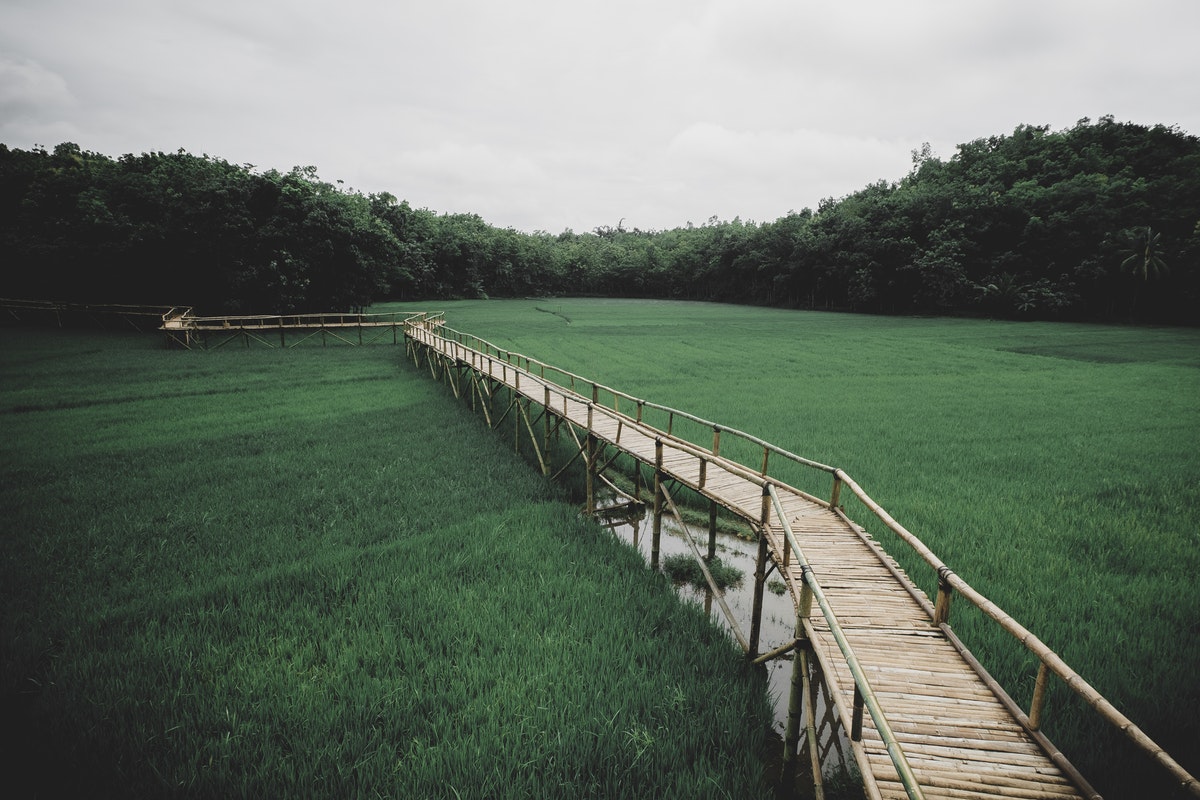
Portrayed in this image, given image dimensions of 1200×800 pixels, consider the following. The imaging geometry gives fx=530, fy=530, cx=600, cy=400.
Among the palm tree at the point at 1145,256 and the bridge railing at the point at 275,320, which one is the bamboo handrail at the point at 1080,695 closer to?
the bridge railing at the point at 275,320

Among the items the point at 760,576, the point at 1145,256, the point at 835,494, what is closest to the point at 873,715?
the point at 760,576

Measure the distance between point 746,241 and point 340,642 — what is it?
263ft

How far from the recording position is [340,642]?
5.82 metres

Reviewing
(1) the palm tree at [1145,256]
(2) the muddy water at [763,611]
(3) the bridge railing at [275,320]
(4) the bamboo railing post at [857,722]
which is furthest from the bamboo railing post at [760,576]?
(1) the palm tree at [1145,256]

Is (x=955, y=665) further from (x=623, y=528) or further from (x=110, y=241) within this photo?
(x=110, y=241)

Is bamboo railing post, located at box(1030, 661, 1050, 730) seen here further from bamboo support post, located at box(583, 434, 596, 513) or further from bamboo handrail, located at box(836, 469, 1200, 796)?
bamboo support post, located at box(583, 434, 596, 513)

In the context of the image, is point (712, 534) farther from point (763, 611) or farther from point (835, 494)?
point (835, 494)

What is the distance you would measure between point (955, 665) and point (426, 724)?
14.8 ft

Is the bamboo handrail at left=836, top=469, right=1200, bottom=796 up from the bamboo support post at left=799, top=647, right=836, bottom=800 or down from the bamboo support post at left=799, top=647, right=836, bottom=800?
up

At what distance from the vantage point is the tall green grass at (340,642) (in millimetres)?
4305

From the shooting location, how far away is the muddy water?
16.6ft

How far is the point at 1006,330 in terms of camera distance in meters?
39.3

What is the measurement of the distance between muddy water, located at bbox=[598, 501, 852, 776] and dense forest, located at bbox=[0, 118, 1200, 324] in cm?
3087

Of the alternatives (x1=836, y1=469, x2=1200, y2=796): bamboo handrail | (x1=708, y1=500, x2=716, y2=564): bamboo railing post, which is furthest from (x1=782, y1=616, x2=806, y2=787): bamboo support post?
(x1=708, y1=500, x2=716, y2=564): bamboo railing post
